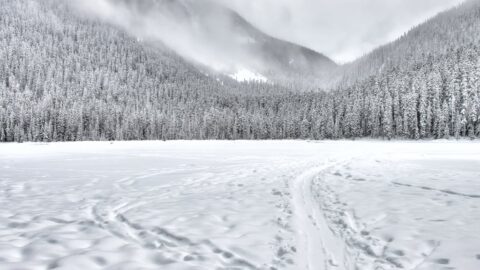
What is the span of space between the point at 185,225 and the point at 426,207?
299 inches

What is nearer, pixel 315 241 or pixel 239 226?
pixel 315 241

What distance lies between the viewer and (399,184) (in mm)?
14516

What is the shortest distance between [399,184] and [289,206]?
7.35 meters

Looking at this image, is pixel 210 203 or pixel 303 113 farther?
pixel 303 113

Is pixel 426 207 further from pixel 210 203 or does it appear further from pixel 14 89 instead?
pixel 14 89

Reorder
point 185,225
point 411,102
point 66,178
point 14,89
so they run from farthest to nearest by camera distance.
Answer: point 14,89, point 411,102, point 66,178, point 185,225

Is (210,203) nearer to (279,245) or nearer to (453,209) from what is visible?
(279,245)

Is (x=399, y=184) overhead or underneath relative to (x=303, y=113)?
underneath

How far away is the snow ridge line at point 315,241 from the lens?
5.63m

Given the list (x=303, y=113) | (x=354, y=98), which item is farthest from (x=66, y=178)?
(x=303, y=113)

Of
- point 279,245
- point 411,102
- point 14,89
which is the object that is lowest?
point 279,245

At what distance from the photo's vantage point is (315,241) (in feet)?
22.3

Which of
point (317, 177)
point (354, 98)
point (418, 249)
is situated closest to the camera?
point (418, 249)

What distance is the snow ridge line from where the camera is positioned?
5629 mm
